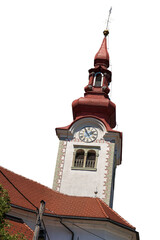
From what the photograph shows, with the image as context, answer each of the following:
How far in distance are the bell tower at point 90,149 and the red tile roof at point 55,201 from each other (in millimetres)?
1407

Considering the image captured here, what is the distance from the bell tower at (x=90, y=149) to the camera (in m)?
26.2

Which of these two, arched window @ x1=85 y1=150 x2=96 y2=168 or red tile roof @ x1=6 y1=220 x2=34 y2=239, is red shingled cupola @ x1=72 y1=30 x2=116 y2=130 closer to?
arched window @ x1=85 y1=150 x2=96 y2=168

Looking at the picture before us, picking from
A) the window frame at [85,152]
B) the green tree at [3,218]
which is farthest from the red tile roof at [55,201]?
the green tree at [3,218]

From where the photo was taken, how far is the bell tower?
85.8 ft

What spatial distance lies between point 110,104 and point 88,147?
3.67 meters

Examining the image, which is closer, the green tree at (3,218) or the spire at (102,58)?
the green tree at (3,218)

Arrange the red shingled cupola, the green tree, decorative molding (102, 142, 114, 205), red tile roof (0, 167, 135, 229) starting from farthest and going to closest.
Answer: the red shingled cupola
decorative molding (102, 142, 114, 205)
red tile roof (0, 167, 135, 229)
the green tree

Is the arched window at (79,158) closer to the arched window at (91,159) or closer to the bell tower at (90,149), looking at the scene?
the bell tower at (90,149)

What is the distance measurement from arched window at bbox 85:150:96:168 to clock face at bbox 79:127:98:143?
2.77 ft

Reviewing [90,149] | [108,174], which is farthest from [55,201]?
[90,149]

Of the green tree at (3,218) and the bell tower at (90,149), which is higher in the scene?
the bell tower at (90,149)

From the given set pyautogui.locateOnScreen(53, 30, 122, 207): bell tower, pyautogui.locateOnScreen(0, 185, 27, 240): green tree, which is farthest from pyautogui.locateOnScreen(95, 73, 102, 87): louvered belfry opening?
pyautogui.locateOnScreen(0, 185, 27, 240): green tree

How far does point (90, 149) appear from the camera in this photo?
2736cm

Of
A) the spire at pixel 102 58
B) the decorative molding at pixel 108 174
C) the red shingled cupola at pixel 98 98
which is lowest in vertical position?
the decorative molding at pixel 108 174
